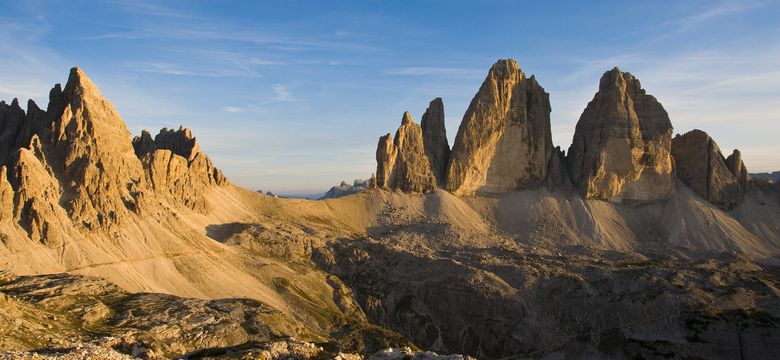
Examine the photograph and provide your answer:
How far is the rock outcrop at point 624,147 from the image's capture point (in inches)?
6811

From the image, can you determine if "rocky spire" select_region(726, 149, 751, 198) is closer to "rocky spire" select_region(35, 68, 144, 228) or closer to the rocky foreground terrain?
the rocky foreground terrain

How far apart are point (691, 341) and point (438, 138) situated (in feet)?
338

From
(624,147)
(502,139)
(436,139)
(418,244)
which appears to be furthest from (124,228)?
(624,147)

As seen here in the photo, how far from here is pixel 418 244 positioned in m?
144

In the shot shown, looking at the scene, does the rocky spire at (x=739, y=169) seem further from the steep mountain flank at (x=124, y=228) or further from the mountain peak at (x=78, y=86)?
the mountain peak at (x=78, y=86)

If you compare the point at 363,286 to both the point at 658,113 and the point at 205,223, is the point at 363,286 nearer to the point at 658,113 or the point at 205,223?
the point at 205,223

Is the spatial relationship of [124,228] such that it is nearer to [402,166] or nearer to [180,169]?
[180,169]

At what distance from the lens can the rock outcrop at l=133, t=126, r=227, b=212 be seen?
4786 inches

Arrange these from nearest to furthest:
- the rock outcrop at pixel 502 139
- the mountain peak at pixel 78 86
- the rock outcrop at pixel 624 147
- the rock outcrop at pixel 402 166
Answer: the mountain peak at pixel 78 86, the rock outcrop at pixel 402 166, the rock outcrop at pixel 502 139, the rock outcrop at pixel 624 147

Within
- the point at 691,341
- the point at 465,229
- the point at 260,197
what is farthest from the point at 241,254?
the point at 691,341

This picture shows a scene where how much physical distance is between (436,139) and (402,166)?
17.4m

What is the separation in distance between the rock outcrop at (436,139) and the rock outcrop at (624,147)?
3828 centimetres

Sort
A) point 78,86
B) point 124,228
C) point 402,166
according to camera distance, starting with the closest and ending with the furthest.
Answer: point 124,228
point 78,86
point 402,166

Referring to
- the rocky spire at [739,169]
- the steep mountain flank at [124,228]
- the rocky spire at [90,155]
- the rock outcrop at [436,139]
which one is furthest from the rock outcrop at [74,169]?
the rocky spire at [739,169]
